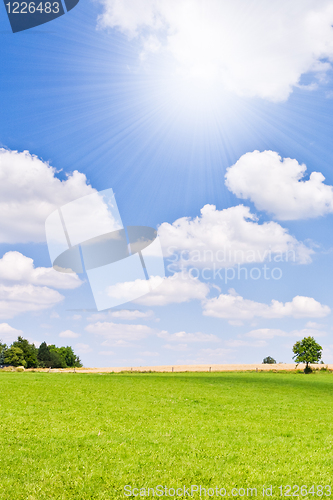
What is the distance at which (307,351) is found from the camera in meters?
97.2

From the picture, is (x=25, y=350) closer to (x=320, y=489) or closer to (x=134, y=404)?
(x=134, y=404)

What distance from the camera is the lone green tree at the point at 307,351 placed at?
9612cm

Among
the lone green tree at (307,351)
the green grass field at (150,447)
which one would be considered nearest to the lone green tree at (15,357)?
the lone green tree at (307,351)

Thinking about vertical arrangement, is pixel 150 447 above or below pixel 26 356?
above

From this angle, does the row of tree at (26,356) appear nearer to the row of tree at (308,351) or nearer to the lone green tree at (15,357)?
the lone green tree at (15,357)

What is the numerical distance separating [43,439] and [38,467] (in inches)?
156

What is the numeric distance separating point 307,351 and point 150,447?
9192 cm

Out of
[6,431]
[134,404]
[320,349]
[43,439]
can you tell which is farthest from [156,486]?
[320,349]

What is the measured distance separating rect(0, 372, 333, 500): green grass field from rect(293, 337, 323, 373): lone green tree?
239ft

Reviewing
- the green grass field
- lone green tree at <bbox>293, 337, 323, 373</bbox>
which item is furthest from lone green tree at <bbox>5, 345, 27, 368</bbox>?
the green grass field

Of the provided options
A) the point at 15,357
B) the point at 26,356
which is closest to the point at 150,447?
the point at 15,357

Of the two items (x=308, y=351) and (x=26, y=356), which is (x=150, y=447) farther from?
(x=26, y=356)

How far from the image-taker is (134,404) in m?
30.0

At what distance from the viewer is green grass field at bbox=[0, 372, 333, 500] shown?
13.0 meters
